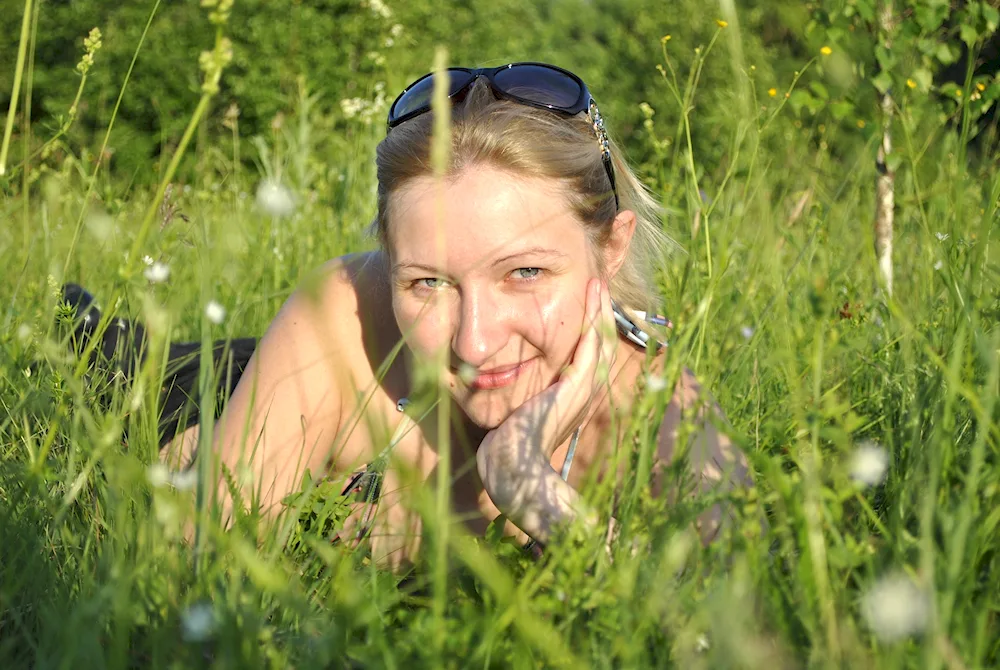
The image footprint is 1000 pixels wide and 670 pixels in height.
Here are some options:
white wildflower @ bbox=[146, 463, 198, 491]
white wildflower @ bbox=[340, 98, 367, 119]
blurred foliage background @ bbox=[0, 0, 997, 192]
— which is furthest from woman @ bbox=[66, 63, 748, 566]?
blurred foliage background @ bbox=[0, 0, 997, 192]

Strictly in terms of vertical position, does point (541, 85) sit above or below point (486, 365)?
above

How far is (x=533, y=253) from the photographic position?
200cm

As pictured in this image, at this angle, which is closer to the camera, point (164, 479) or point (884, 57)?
point (164, 479)

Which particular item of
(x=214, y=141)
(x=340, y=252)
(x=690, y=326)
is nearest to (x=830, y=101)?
(x=340, y=252)

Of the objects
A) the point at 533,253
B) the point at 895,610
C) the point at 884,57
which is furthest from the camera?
the point at 884,57

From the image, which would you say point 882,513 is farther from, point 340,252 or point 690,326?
point 340,252

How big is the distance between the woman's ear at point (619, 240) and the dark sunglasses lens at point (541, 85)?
29 centimetres

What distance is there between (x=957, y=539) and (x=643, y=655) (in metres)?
0.38

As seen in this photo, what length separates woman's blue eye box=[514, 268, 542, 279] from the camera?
2.02m

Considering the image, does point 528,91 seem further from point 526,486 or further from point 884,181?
point 884,181

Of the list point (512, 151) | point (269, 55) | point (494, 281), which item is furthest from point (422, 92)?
point (269, 55)

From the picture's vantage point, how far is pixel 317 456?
92.4 inches

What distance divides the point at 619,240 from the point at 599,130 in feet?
0.87

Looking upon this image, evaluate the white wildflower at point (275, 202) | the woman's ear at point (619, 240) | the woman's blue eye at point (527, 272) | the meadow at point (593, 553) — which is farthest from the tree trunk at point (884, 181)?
the white wildflower at point (275, 202)
